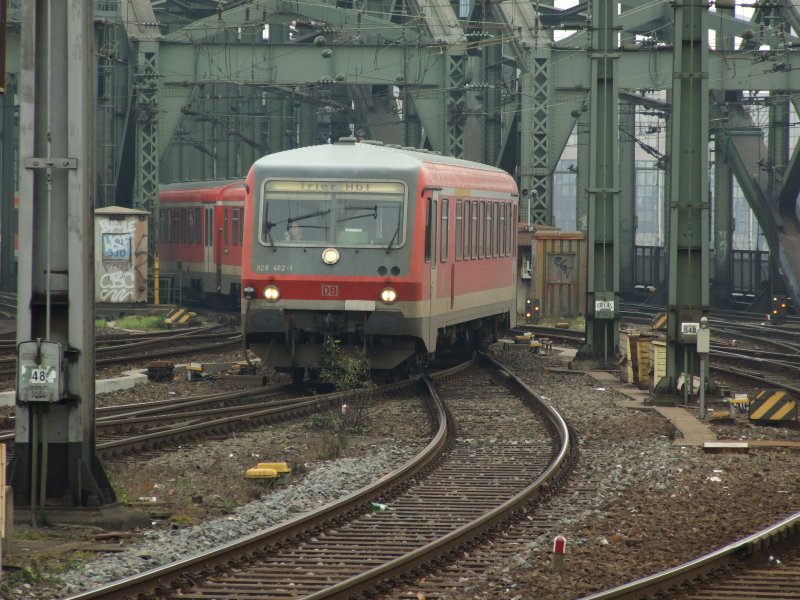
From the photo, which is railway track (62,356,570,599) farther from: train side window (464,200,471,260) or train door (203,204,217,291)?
train door (203,204,217,291)

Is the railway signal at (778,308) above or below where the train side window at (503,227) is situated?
below

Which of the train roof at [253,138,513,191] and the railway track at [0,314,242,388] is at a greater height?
the train roof at [253,138,513,191]

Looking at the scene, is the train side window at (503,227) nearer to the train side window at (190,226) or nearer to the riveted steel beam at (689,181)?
the riveted steel beam at (689,181)

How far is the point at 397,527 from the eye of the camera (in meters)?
10.4

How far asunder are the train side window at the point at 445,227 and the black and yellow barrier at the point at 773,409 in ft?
15.7

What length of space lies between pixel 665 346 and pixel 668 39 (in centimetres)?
3245

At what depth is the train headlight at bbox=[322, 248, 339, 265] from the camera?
18547mm

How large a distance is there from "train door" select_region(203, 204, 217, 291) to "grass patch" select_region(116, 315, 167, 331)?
262cm

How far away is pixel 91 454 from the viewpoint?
10.6 meters

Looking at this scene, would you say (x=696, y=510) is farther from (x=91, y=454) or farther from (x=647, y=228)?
(x=647, y=228)

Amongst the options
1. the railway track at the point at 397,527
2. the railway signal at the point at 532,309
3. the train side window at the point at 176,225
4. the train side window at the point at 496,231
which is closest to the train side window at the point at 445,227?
the train side window at the point at 496,231

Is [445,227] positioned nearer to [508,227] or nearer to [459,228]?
[459,228]

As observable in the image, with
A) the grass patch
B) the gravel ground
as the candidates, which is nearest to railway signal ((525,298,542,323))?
the grass patch

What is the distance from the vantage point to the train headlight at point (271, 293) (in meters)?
18.7
